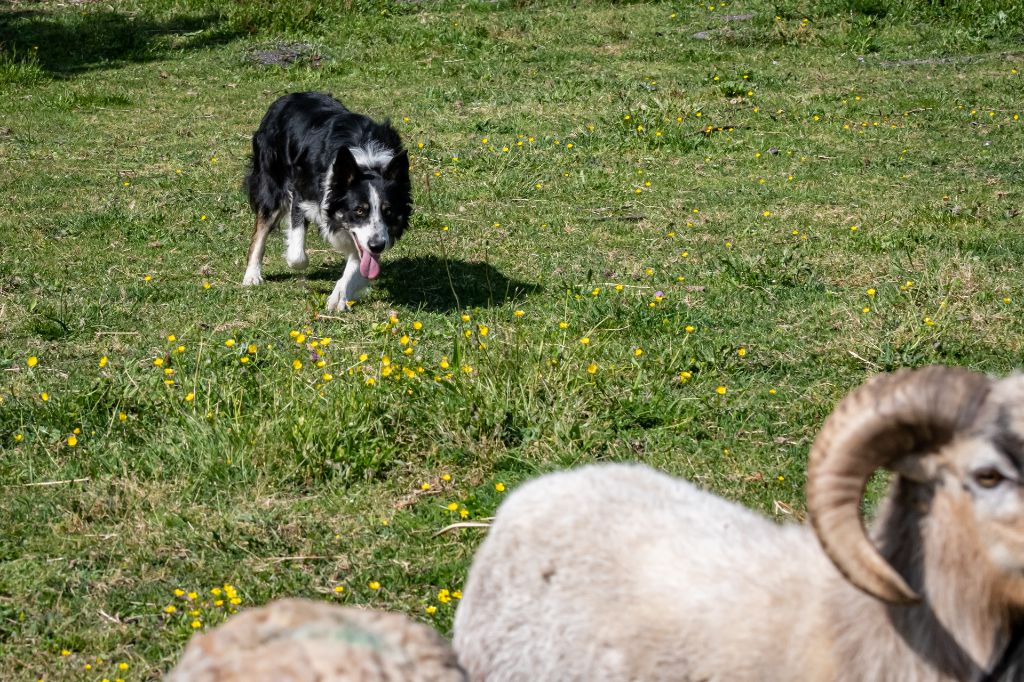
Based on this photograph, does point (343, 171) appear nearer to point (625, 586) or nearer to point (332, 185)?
point (332, 185)

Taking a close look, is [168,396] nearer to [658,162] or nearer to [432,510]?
[432,510]

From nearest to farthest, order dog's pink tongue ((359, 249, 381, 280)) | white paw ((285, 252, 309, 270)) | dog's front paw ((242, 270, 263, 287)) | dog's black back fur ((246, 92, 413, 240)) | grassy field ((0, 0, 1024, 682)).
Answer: grassy field ((0, 0, 1024, 682))
dog's pink tongue ((359, 249, 381, 280))
dog's black back fur ((246, 92, 413, 240))
dog's front paw ((242, 270, 263, 287))
white paw ((285, 252, 309, 270))

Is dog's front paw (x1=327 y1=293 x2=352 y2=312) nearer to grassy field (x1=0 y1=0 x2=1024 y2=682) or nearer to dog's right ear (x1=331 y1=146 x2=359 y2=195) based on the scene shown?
grassy field (x1=0 y1=0 x2=1024 y2=682)

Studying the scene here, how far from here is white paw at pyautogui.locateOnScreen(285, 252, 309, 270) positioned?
29.7ft

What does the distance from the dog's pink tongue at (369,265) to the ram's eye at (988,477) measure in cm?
595

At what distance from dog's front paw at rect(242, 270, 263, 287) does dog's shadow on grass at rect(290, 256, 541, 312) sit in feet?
0.78

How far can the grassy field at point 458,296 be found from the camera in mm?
5012

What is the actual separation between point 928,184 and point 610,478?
26.9 feet

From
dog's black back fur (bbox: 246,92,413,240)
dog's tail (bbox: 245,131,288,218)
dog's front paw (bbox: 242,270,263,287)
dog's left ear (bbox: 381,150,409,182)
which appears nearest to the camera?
dog's left ear (bbox: 381,150,409,182)

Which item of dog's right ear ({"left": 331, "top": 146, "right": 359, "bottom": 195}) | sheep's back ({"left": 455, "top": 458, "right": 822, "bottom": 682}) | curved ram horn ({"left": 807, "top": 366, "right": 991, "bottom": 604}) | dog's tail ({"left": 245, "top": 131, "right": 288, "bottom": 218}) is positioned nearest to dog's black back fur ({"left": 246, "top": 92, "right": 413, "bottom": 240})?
dog's tail ({"left": 245, "top": 131, "right": 288, "bottom": 218})

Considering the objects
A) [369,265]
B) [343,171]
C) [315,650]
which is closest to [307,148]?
[343,171]

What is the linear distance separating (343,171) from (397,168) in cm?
39

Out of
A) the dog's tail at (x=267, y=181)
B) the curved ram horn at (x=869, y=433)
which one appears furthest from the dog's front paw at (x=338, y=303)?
the curved ram horn at (x=869, y=433)

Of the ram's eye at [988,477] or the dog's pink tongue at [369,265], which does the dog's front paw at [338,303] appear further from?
the ram's eye at [988,477]
